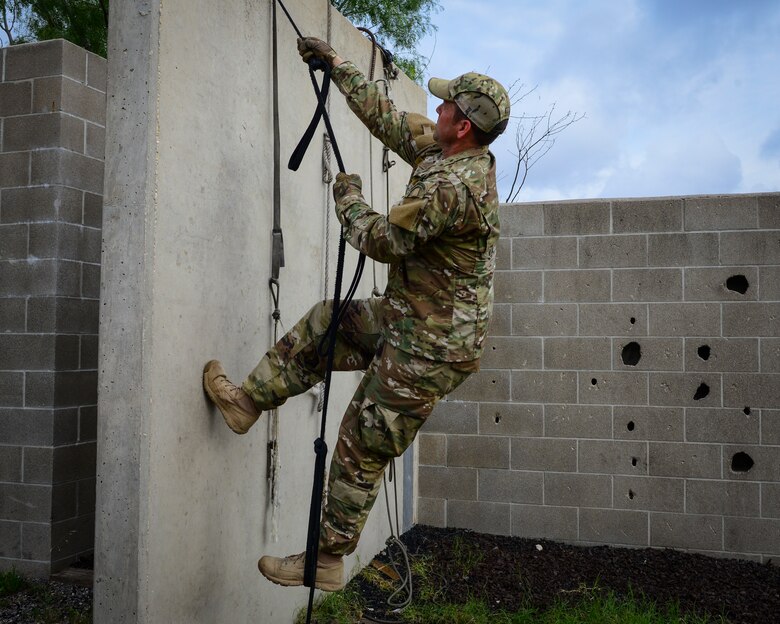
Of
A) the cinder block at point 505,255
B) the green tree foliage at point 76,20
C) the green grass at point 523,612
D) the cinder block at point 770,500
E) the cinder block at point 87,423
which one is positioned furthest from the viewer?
the green tree foliage at point 76,20

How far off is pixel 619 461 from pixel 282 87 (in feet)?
9.84

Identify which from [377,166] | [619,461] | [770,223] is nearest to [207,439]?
[377,166]

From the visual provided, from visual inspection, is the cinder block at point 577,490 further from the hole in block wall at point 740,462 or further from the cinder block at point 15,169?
the cinder block at point 15,169

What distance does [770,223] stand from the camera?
4586 millimetres

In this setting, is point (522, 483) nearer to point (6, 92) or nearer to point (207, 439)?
point (207, 439)

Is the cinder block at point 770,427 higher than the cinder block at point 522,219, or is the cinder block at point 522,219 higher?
the cinder block at point 522,219

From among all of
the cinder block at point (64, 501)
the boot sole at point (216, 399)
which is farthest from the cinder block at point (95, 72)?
the boot sole at point (216, 399)

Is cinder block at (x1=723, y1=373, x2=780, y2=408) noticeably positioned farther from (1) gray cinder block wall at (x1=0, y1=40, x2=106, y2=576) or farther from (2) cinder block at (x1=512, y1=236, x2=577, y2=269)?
(1) gray cinder block wall at (x1=0, y1=40, x2=106, y2=576)

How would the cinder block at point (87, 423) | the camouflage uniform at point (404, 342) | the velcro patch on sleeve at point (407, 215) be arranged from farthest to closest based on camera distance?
the cinder block at point (87, 423) → the camouflage uniform at point (404, 342) → the velcro patch on sleeve at point (407, 215)

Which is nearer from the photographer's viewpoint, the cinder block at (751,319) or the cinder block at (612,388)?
the cinder block at (751,319)

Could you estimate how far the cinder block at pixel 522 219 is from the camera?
4.90 metres

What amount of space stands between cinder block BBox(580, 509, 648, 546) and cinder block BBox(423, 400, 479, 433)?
33.7 inches

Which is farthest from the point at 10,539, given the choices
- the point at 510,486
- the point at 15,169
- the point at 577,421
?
the point at 577,421

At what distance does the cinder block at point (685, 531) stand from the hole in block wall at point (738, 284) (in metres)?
1.34
